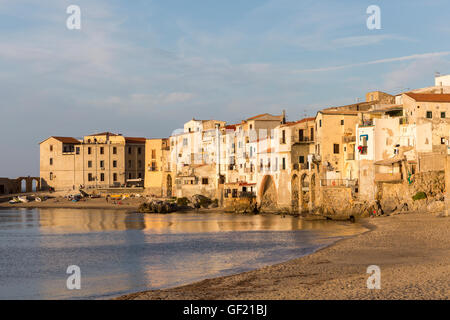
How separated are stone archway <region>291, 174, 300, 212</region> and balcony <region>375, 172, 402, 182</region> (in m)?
13.1

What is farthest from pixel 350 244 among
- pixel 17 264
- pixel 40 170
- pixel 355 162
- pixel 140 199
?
pixel 40 170

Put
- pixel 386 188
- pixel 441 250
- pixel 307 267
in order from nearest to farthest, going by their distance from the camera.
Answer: pixel 307 267 < pixel 441 250 < pixel 386 188

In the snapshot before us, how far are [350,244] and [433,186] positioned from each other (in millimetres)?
18722

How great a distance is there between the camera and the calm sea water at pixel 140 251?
2378 cm

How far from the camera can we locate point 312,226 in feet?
160

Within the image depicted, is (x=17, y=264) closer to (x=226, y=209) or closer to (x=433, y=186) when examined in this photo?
(x=433, y=186)

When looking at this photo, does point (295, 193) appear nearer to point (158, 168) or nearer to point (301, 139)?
point (301, 139)

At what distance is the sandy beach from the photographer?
17000 mm

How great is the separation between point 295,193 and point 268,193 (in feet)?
19.2

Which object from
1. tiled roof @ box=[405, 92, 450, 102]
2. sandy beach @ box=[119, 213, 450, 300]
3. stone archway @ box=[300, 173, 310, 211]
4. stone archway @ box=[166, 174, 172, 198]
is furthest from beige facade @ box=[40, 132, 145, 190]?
sandy beach @ box=[119, 213, 450, 300]

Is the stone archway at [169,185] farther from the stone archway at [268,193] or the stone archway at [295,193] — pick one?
the stone archway at [295,193]

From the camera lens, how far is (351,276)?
811 inches

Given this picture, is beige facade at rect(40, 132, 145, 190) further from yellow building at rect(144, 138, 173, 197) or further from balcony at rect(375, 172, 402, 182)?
balcony at rect(375, 172, 402, 182)
